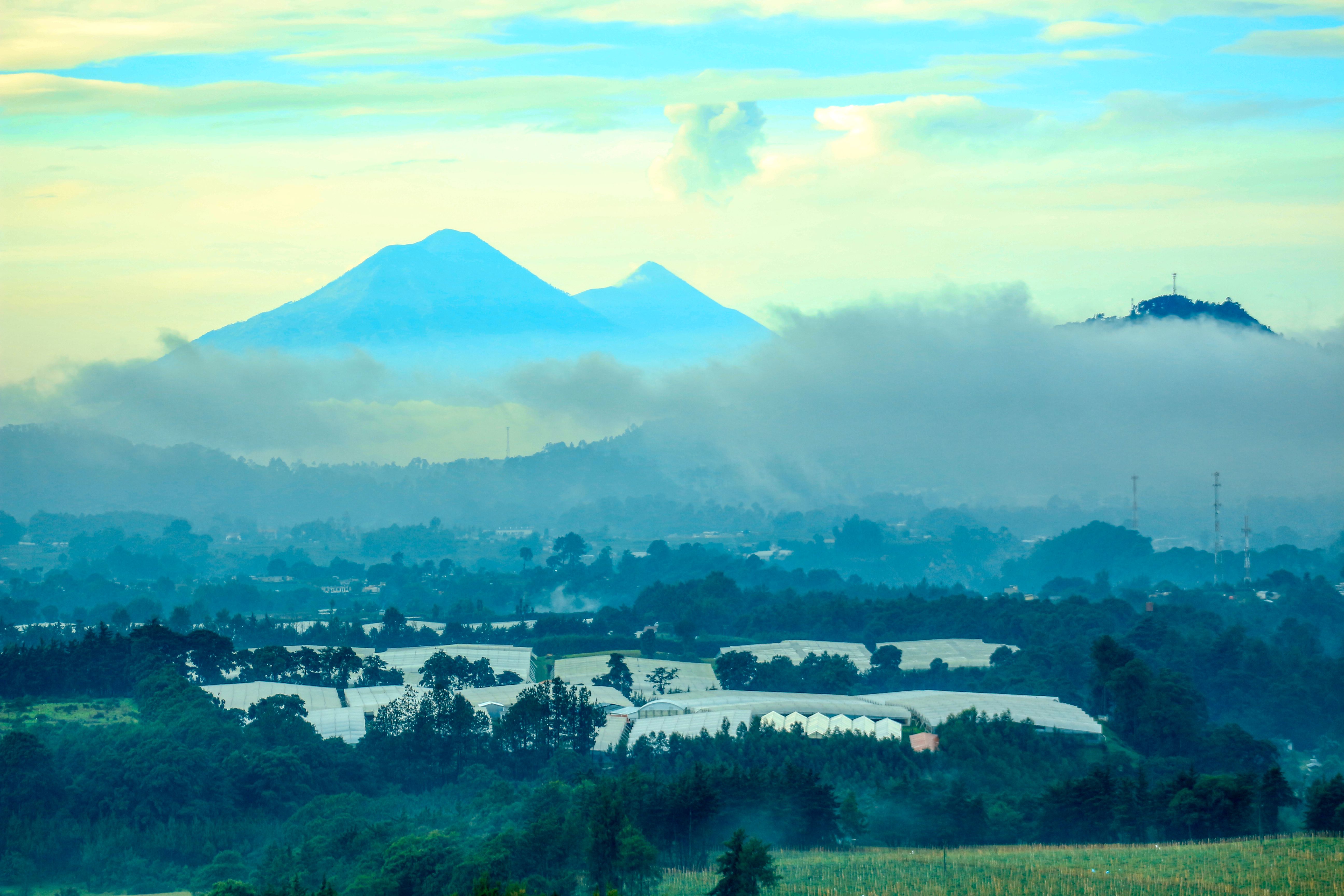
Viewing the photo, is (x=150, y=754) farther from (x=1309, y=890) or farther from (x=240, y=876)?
(x=1309, y=890)

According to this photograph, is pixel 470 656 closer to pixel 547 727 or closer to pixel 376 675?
pixel 376 675

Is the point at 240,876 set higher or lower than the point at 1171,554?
lower

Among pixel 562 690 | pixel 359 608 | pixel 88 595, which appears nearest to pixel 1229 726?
pixel 562 690

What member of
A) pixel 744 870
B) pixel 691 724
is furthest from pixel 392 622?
pixel 744 870

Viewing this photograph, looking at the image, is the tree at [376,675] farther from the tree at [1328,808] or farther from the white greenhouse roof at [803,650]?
the tree at [1328,808]

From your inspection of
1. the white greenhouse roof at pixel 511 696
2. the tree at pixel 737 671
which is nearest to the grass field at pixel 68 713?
the white greenhouse roof at pixel 511 696

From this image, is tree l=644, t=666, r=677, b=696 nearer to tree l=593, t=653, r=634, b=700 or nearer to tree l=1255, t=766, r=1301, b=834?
tree l=593, t=653, r=634, b=700

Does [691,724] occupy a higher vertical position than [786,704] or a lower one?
lower
